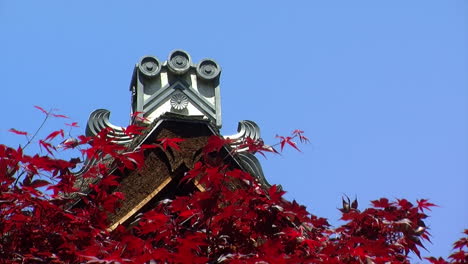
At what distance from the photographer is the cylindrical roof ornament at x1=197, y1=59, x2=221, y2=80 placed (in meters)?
12.7

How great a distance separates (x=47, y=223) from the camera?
755cm

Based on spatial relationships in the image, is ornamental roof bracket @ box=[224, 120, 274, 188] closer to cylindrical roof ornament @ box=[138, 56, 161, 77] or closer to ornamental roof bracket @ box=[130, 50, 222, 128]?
ornamental roof bracket @ box=[130, 50, 222, 128]

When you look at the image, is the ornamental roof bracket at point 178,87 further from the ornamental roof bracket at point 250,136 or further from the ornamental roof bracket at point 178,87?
the ornamental roof bracket at point 250,136

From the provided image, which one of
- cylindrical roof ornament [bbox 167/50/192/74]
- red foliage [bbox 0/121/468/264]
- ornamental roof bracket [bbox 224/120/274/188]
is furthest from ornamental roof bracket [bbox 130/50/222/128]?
red foliage [bbox 0/121/468/264]

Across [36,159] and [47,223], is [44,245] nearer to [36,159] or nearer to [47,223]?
[47,223]

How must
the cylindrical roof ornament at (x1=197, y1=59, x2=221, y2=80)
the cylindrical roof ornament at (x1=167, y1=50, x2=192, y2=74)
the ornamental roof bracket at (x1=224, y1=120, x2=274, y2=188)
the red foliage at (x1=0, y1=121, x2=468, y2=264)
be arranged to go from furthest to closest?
the cylindrical roof ornament at (x1=197, y1=59, x2=221, y2=80), the cylindrical roof ornament at (x1=167, y1=50, x2=192, y2=74), the ornamental roof bracket at (x1=224, y1=120, x2=274, y2=188), the red foliage at (x1=0, y1=121, x2=468, y2=264)

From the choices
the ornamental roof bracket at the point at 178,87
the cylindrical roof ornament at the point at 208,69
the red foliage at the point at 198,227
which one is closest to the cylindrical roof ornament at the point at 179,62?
the ornamental roof bracket at the point at 178,87

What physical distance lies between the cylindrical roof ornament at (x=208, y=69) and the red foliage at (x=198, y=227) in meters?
4.51

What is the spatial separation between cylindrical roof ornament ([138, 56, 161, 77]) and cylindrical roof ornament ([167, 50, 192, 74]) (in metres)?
0.24

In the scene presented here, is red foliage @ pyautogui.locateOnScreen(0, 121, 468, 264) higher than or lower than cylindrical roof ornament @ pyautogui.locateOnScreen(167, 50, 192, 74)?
lower

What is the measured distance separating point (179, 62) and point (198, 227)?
526 centimetres

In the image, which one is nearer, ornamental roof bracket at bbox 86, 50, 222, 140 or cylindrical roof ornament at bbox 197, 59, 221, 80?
ornamental roof bracket at bbox 86, 50, 222, 140

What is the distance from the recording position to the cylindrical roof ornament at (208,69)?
12.7 metres

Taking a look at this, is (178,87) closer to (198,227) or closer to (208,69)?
(208,69)
